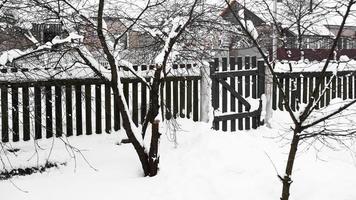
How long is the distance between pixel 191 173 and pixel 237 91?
11.1 feet

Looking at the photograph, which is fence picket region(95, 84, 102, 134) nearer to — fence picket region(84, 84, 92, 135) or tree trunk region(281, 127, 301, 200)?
fence picket region(84, 84, 92, 135)

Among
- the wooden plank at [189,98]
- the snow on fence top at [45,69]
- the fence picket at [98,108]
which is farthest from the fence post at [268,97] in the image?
the snow on fence top at [45,69]

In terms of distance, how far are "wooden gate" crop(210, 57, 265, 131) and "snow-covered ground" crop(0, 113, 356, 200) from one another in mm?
1638

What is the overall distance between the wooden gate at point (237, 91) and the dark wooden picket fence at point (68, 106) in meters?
0.79

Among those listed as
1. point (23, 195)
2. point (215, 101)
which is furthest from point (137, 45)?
point (23, 195)

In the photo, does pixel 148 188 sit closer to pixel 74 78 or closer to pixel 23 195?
pixel 23 195

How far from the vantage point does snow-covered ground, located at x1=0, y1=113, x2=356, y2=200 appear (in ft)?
15.7

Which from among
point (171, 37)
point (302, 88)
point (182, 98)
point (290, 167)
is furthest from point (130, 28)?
point (302, 88)

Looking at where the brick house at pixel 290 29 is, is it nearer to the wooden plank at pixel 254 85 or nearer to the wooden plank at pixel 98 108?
the wooden plank at pixel 254 85

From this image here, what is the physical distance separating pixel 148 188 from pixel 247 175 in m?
1.24

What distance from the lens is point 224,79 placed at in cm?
805

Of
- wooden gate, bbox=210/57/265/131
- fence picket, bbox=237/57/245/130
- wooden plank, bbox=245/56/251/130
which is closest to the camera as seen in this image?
wooden gate, bbox=210/57/265/131

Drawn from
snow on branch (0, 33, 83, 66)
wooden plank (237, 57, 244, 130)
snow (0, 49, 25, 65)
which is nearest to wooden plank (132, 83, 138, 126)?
snow on branch (0, 33, 83, 66)

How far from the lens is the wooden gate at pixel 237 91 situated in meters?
7.96
